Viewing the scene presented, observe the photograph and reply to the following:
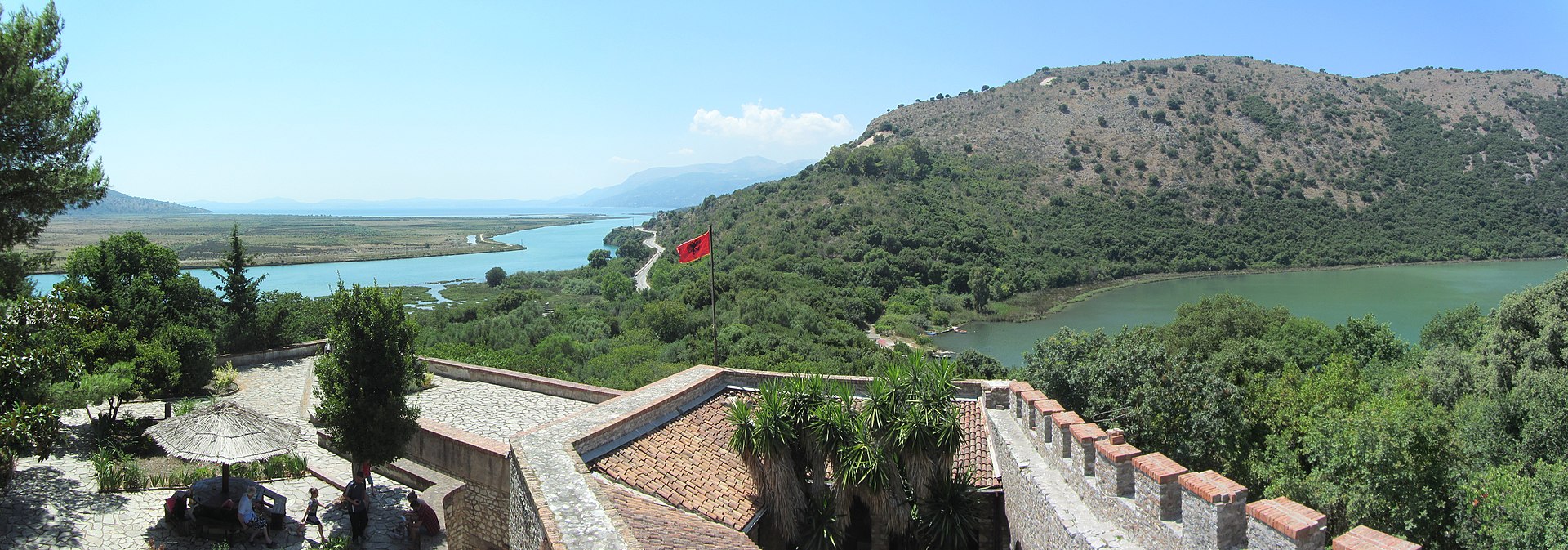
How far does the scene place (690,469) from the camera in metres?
9.92

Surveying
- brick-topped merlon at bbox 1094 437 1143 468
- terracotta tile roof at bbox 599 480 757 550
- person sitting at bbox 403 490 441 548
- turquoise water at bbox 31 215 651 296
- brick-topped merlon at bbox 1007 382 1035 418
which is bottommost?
turquoise water at bbox 31 215 651 296

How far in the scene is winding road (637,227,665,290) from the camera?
7141 centimetres

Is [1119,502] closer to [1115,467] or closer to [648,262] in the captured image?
[1115,467]

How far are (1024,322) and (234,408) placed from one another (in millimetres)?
52331

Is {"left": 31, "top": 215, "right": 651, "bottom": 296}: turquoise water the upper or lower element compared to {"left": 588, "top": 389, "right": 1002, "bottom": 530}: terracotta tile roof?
lower

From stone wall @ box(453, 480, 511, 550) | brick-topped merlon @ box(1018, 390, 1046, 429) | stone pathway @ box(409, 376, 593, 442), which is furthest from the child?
brick-topped merlon @ box(1018, 390, 1046, 429)

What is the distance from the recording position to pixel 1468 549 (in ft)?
31.4

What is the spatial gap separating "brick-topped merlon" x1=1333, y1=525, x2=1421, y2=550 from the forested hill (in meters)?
55.2

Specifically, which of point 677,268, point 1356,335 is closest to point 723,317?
point 677,268

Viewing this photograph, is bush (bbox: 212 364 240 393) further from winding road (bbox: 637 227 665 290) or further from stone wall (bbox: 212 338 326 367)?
winding road (bbox: 637 227 665 290)

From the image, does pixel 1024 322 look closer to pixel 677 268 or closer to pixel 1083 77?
pixel 677 268

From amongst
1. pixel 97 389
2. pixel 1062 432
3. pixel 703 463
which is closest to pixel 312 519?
pixel 97 389

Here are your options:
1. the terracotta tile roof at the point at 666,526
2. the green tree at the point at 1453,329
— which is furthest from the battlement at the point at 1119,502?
the green tree at the point at 1453,329

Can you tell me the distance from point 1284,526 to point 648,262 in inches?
3310
